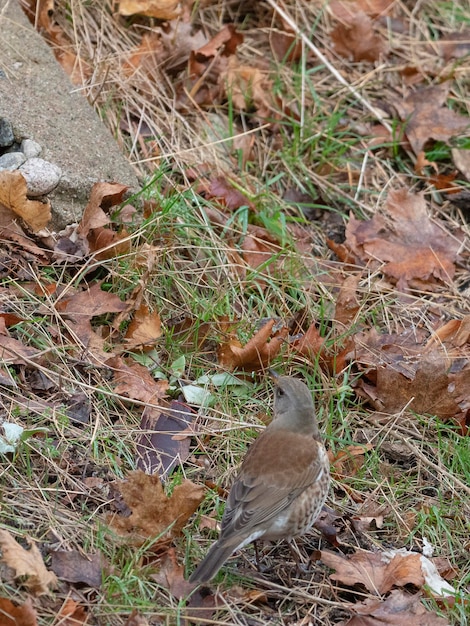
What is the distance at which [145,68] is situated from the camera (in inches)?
242

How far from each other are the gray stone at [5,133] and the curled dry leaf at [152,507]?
2.19 metres

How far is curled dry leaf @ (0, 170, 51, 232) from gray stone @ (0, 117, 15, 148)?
0.33 metres

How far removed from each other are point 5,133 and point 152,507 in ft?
7.69

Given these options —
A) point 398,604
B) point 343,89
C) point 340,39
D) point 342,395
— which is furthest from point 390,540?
point 340,39

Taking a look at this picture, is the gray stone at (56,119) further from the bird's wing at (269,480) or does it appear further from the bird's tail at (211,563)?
the bird's tail at (211,563)

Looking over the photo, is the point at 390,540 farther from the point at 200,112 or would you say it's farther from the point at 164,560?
the point at 200,112

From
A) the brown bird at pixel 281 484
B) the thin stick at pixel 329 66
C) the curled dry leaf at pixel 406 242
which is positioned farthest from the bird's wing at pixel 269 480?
the thin stick at pixel 329 66

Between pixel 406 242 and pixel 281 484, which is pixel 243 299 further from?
pixel 281 484

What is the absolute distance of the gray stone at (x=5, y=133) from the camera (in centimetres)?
492

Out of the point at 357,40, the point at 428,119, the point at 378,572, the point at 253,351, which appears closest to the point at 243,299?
the point at 253,351

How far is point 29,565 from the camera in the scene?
3.27 m

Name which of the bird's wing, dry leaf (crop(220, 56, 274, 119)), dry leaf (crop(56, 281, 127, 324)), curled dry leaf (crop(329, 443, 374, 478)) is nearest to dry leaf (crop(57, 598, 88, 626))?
the bird's wing

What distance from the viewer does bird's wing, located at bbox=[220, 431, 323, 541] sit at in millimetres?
3543

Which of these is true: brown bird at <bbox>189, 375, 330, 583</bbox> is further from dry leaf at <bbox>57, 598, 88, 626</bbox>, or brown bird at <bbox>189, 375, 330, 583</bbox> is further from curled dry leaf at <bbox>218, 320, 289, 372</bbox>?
curled dry leaf at <bbox>218, 320, 289, 372</bbox>
